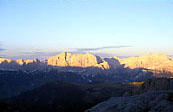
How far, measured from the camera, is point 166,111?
842 inches

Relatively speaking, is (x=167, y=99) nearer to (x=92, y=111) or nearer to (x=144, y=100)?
(x=144, y=100)

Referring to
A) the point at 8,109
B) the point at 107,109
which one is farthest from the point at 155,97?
the point at 8,109

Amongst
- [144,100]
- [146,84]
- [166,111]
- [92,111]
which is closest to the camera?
[166,111]

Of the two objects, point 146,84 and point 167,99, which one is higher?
point 167,99

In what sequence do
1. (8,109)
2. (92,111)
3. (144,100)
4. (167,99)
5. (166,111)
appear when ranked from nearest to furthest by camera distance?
(166,111), (167,99), (144,100), (92,111), (8,109)

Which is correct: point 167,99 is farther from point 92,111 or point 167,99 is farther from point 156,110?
point 92,111

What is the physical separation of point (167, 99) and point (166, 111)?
9.82 ft

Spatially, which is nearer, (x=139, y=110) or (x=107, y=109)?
(x=139, y=110)

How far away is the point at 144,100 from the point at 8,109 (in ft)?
182

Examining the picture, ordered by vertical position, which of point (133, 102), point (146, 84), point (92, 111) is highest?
point (133, 102)

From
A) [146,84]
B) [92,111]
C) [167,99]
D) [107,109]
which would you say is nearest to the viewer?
[167,99]

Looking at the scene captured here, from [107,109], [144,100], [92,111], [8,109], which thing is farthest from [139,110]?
[8,109]

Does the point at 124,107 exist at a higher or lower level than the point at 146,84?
higher

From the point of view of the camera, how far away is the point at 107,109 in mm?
27656
